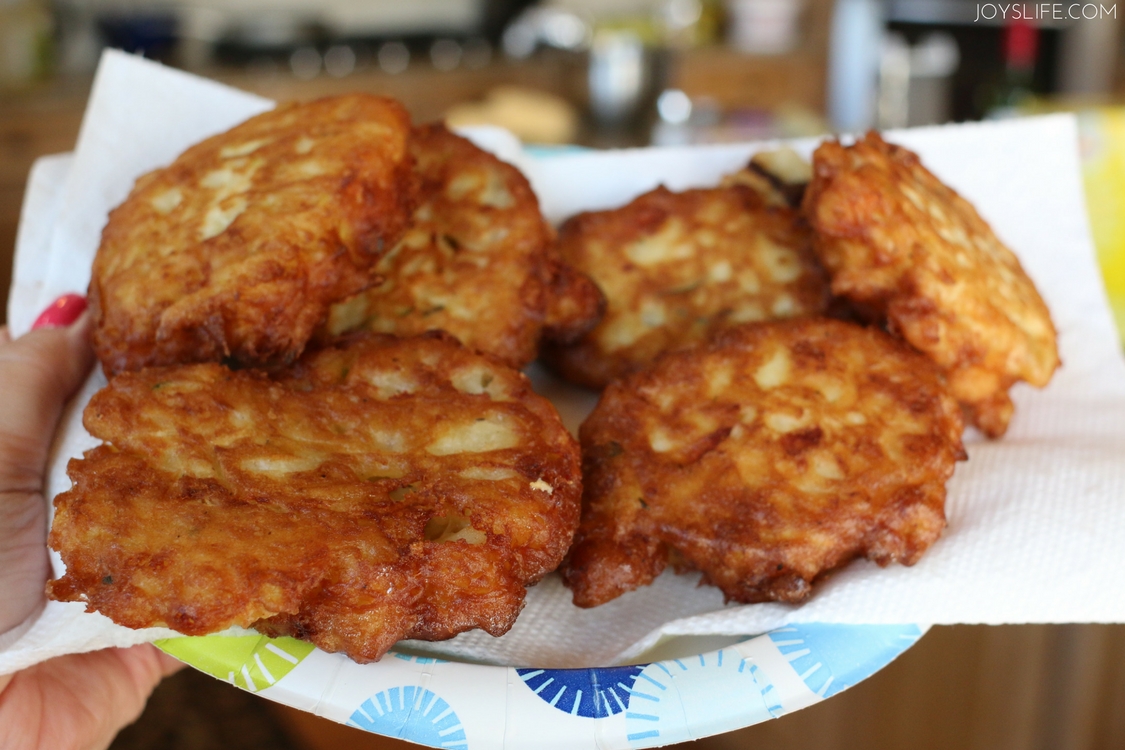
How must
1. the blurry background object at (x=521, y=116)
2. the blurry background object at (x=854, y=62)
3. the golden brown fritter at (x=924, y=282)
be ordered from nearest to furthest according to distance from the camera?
the golden brown fritter at (x=924, y=282) → the blurry background object at (x=521, y=116) → the blurry background object at (x=854, y=62)

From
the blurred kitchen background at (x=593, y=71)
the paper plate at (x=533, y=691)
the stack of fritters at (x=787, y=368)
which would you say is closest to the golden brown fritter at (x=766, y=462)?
the stack of fritters at (x=787, y=368)

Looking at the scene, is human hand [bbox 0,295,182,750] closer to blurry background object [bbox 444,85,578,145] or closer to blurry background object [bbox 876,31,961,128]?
blurry background object [bbox 444,85,578,145]

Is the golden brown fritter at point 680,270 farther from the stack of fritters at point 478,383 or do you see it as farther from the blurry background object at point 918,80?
the blurry background object at point 918,80

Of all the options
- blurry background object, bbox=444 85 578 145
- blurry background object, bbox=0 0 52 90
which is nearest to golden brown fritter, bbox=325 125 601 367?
blurry background object, bbox=444 85 578 145

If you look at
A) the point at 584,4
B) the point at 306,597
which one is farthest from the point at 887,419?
the point at 584,4

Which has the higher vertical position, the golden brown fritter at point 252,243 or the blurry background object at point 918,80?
the golden brown fritter at point 252,243

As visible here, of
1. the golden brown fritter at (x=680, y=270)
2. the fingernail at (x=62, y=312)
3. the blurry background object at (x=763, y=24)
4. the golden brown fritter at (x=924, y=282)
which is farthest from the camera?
the blurry background object at (x=763, y=24)

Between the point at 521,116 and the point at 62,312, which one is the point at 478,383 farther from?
the point at 521,116
